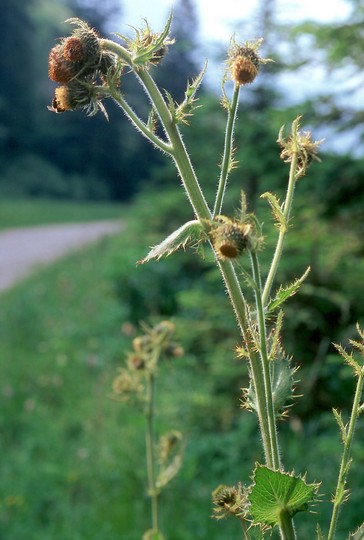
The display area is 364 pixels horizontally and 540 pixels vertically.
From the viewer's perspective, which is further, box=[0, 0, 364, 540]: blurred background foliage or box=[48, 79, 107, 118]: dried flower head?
box=[0, 0, 364, 540]: blurred background foliage

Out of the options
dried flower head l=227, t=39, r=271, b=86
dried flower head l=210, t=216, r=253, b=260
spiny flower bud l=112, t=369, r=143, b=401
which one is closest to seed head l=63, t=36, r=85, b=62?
dried flower head l=227, t=39, r=271, b=86

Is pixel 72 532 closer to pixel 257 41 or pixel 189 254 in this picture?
pixel 257 41

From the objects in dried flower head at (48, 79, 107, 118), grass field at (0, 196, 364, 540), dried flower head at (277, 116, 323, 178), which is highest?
grass field at (0, 196, 364, 540)

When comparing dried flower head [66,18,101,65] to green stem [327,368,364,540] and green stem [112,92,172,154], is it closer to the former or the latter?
green stem [112,92,172,154]

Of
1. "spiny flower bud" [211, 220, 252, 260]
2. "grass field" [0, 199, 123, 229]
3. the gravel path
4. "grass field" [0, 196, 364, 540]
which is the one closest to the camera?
"spiny flower bud" [211, 220, 252, 260]

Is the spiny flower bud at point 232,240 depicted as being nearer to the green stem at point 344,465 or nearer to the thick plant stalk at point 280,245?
the thick plant stalk at point 280,245

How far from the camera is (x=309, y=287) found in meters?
4.27

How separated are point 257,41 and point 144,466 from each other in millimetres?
3346

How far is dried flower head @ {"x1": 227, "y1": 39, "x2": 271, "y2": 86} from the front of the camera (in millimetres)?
1022

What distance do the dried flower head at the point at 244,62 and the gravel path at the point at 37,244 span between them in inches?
412

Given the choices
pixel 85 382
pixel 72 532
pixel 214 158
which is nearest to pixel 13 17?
pixel 214 158

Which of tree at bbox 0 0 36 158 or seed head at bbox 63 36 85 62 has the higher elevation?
tree at bbox 0 0 36 158

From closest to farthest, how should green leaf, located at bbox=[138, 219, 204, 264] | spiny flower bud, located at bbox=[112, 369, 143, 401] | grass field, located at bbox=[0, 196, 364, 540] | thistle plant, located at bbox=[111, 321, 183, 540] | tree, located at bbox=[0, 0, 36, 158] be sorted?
green leaf, located at bbox=[138, 219, 204, 264], thistle plant, located at bbox=[111, 321, 183, 540], spiny flower bud, located at bbox=[112, 369, 143, 401], grass field, located at bbox=[0, 196, 364, 540], tree, located at bbox=[0, 0, 36, 158]

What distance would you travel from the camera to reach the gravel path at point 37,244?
1312 cm
